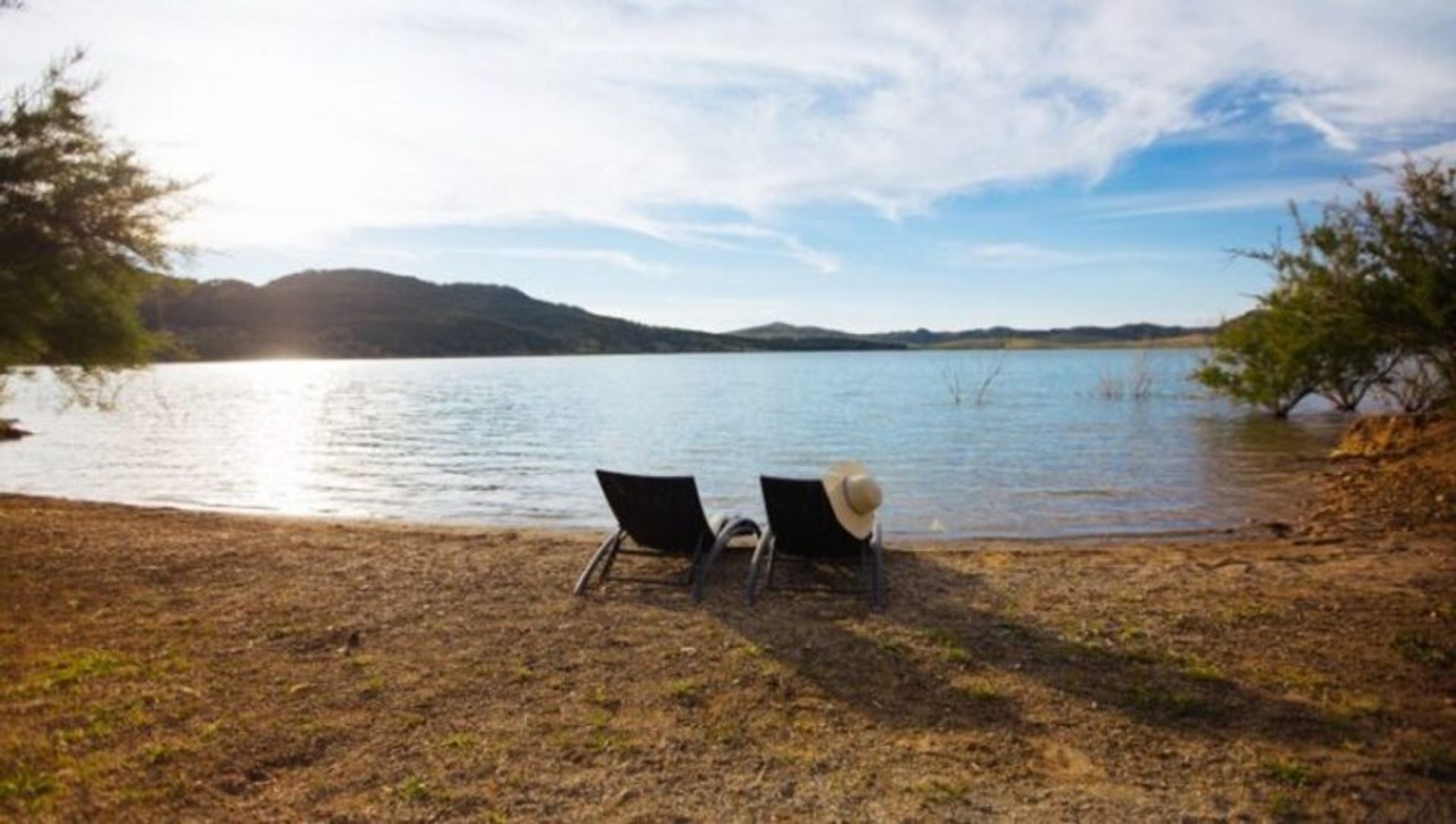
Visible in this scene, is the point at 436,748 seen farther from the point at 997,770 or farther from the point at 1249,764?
the point at 1249,764

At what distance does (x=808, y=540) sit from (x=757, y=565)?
522 mm

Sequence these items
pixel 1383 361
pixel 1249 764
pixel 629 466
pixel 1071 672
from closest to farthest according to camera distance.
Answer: pixel 1249 764, pixel 1071 672, pixel 629 466, pixel 1383 361

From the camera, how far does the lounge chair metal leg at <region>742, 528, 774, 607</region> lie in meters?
6.97

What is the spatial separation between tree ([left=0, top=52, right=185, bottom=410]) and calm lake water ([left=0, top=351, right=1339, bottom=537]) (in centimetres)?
286

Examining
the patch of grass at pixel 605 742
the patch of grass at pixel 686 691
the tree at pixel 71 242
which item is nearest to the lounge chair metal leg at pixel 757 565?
the patch of grass at pixel 686 691

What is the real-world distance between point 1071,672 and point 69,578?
310 inches

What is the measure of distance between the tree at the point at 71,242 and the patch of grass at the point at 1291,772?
35.2 ft

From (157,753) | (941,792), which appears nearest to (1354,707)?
(941,792)

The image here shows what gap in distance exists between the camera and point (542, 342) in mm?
149875

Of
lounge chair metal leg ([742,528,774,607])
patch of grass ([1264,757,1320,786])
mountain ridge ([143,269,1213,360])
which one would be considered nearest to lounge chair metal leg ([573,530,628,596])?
lounge chair metal leg ([742,528,774,607])

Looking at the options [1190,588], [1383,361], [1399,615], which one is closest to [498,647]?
[1190,588]

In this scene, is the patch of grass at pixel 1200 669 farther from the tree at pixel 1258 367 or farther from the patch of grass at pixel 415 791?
the tree at pixel 1258 367

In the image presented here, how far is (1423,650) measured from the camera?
17.6 ft

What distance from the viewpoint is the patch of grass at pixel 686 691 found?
4.91 m
